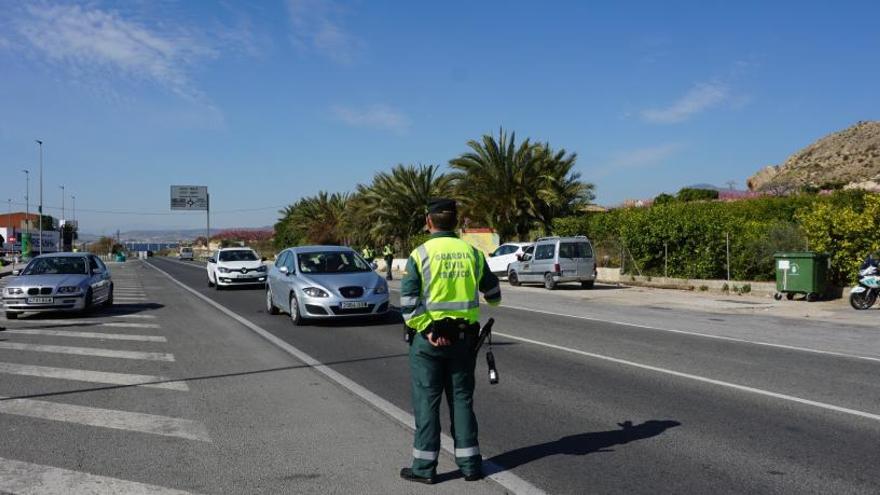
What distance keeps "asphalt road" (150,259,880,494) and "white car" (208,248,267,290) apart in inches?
514

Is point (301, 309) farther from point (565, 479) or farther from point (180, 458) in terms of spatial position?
point (565, 479)

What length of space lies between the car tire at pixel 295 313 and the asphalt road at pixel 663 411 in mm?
1787

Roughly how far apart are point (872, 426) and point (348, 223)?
49131mm

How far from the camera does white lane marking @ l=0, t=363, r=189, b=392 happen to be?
27.5ft

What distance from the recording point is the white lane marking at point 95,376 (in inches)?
330

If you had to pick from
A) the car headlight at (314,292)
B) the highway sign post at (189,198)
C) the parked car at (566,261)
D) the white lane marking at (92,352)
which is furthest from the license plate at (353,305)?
the highway sign post at (189,198)

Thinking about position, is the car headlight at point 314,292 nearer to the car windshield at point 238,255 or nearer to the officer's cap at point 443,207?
the officer's cap at point 443,207

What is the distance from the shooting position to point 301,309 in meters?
13.9

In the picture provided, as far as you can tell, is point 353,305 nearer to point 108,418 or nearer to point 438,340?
point 108,418

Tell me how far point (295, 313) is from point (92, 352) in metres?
4.10

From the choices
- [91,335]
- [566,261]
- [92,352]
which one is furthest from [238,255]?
[92,352]

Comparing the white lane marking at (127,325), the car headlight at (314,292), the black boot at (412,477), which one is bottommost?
the black boot at (412,477)

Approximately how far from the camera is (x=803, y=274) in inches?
732

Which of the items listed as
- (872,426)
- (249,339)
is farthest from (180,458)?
(249,339)
